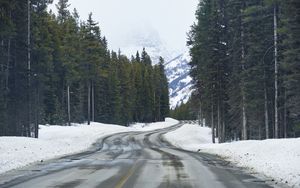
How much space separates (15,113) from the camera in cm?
4053

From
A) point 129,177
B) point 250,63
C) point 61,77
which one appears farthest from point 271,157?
point 61,77

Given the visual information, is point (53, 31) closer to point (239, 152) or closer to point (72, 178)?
point (239, 152)

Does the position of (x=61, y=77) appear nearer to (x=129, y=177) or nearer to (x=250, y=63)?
(x=250, y=63)

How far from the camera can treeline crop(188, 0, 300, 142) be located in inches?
1230

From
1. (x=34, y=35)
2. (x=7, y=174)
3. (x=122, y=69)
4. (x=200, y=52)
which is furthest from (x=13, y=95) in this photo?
(x=122, y=69)

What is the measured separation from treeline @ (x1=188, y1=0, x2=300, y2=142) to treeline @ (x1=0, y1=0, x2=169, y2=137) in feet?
55.1

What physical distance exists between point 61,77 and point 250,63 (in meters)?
33.2

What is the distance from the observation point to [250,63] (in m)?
37.7

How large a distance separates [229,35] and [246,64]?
23.8 ft

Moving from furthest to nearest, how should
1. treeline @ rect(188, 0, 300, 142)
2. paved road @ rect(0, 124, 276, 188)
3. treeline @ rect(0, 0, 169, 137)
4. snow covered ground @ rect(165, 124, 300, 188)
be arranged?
treeline @ rect(0, 0, 169, 137), treeline @ rect(188, 0, 300, 142), snow covered ground @ rect(165, 124, 300, 188), paved road @ rect(0, 124, 276, 188)

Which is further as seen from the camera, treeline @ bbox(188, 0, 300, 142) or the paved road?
treeline @ bbox(188, 0, 300, 142)

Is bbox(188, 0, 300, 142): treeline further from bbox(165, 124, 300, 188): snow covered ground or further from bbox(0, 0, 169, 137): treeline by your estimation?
bbox(0, 0, 169, 137): treeline

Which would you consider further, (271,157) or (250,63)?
(250,63)

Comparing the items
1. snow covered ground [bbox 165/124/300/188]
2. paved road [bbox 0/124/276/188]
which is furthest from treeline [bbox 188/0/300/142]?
paved road [bbox 0/124/276/188]
